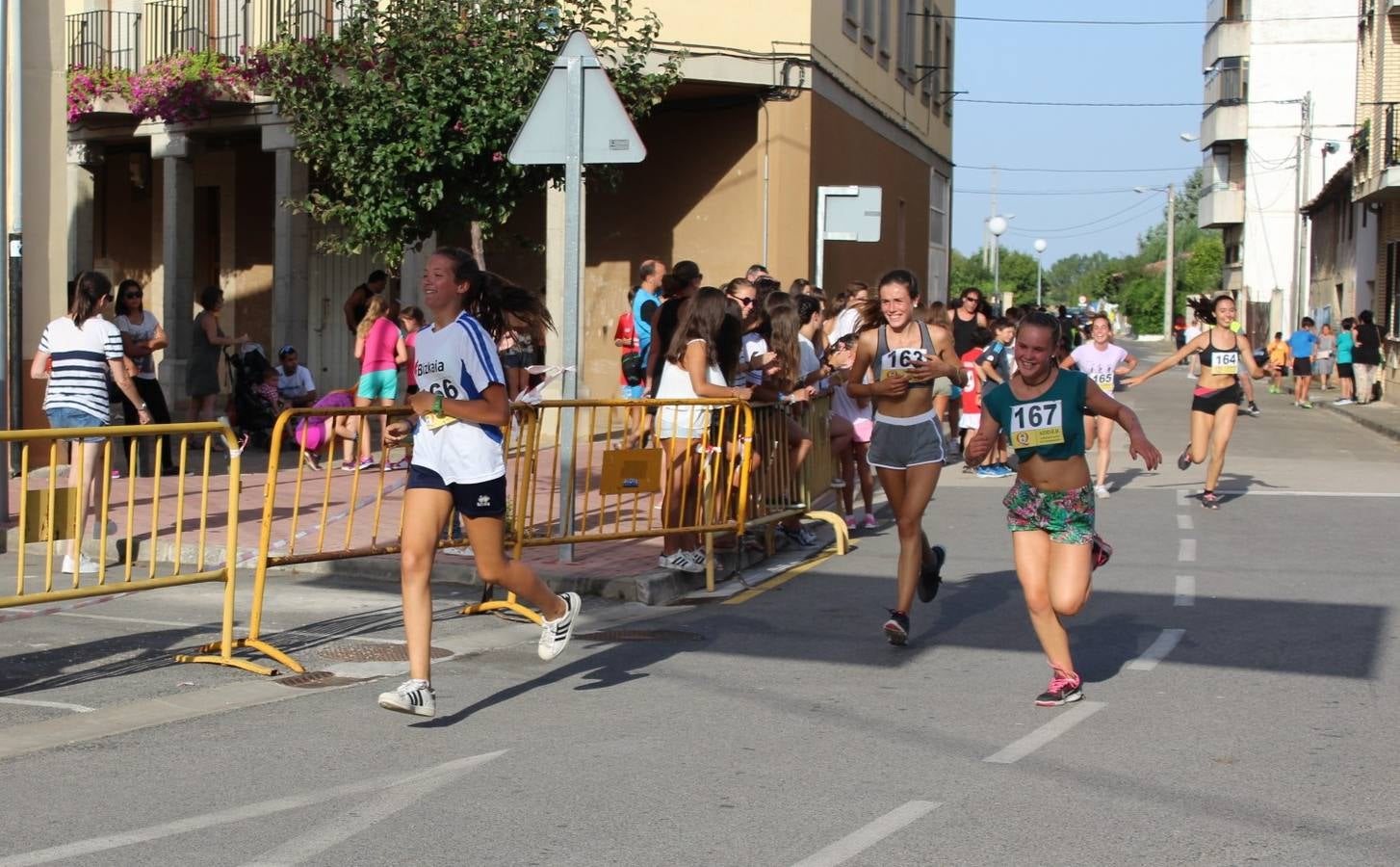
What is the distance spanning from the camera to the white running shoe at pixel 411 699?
6547 mm

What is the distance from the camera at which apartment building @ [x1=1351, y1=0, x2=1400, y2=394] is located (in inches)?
1314

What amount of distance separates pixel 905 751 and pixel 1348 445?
63.2ft

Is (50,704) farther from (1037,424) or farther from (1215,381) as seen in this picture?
(1215,381)

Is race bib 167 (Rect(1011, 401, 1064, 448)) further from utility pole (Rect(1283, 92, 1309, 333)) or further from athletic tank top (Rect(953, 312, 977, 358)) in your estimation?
utility pole (Rect(1283, 92, 1309, 333))

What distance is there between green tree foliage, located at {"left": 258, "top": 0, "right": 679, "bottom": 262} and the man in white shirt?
3.71 m

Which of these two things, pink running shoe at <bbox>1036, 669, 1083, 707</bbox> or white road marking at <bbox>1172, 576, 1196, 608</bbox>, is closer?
pink running shoe at <bbox>1036, 669, 1083, 707</bbox>

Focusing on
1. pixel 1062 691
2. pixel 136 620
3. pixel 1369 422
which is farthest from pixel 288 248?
pixel 1062 691

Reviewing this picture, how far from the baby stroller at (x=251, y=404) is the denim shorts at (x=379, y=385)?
12.6ft

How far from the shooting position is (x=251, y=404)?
18.8 meters

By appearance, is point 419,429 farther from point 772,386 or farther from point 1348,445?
point 1348,445

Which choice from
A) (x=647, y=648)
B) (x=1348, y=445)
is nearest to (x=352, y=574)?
(x=647, y=648)

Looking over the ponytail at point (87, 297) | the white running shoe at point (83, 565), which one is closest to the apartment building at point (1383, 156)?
the ponytail at point (87, 297)

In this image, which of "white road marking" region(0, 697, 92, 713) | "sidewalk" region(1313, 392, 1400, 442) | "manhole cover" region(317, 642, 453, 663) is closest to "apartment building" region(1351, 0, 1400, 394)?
"sidewalk" region(1313, 392, 1400, 442)

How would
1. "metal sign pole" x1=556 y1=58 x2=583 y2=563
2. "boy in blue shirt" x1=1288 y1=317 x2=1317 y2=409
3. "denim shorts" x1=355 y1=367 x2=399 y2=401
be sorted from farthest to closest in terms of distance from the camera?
"boy in blue shirt" x1=1288 y1=317 x2=1317 y2=409
"denim shorts" x1=355 y1=367 x2=399 y2=401
"metal sign pole" x1=556 y1=58 x2=583 y2=563
